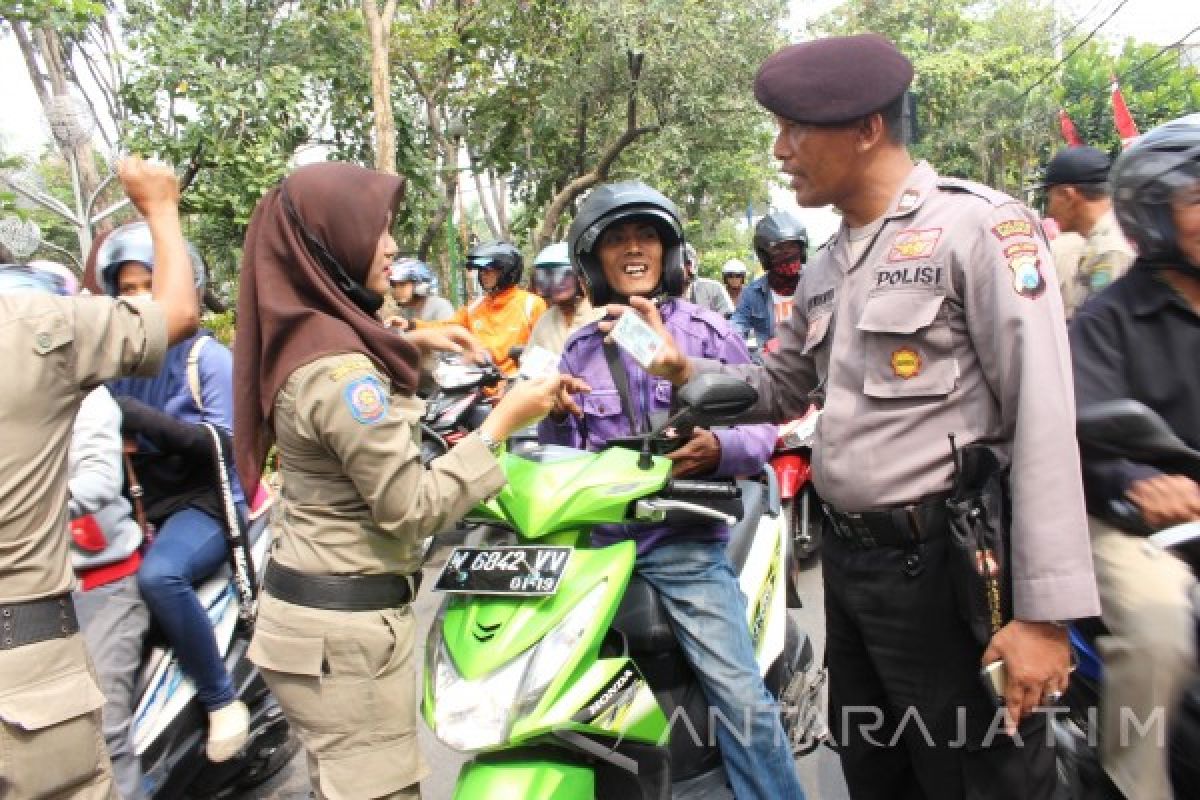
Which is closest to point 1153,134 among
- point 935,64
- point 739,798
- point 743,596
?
point 743,596

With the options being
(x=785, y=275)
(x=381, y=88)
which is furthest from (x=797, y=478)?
(x=381, y=88)

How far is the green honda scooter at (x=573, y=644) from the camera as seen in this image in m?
1.78

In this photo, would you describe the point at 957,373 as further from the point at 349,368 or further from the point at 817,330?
the point at 349,368

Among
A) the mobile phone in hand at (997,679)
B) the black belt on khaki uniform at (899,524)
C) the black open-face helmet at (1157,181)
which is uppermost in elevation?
the black open-face helmet at (1157,181)

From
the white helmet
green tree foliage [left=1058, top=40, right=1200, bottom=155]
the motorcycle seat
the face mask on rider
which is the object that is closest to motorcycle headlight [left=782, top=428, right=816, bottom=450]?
the face mask on rider

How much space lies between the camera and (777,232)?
18.1 feet

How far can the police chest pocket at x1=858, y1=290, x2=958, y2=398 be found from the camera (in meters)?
1.73

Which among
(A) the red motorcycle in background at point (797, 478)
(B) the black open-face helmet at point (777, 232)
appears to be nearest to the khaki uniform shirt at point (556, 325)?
(A) the red motorcycle in background at point (797, 478)

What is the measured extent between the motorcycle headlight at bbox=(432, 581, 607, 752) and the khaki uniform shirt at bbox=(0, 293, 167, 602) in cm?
86

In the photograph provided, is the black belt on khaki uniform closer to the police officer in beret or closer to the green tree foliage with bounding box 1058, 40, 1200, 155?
the police officer in beret

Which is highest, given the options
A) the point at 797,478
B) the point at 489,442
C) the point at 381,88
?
the point at 381,88

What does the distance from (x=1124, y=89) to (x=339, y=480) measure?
29487 mm

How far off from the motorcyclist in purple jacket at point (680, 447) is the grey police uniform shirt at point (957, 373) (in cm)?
47

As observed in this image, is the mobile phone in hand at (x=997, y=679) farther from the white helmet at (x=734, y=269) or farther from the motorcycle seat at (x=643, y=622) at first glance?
the white helmet at (x=734, y=269)
